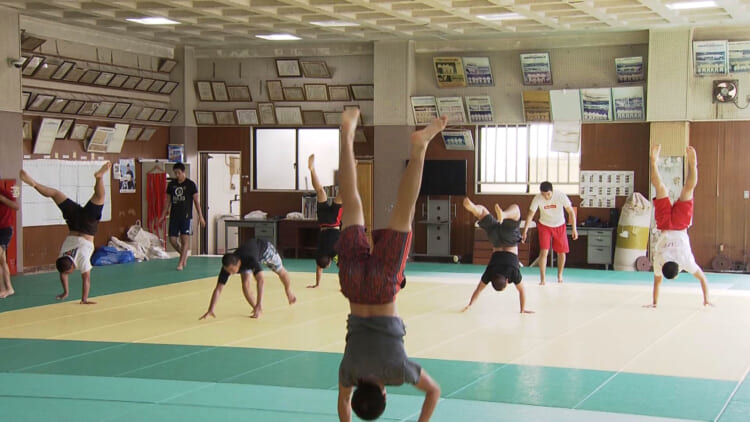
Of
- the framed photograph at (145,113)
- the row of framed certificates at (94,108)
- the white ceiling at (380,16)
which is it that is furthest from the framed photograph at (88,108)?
the white ceiling at (380,16)

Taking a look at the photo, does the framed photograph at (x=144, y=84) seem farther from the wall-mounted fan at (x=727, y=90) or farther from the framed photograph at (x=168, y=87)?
the wall-mounted fan at (x=727, y=90)

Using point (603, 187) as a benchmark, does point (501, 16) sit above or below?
above

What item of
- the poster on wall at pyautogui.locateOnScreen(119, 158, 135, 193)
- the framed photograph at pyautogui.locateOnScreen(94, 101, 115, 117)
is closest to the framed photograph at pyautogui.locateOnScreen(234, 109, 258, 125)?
the poster on wall at pyautogui.locateOnScreen(119, 158, 135, 193)

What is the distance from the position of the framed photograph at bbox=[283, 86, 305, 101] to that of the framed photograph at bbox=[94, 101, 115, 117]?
389 centimetres

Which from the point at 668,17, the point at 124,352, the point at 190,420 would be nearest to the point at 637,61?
the point at 668,17

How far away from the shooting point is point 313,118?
65.4ft

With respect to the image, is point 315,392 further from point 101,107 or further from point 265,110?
point 265,110

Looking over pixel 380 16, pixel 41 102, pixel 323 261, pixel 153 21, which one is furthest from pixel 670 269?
pixel 41 102

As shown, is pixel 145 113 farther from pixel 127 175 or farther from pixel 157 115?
pixel 127 175

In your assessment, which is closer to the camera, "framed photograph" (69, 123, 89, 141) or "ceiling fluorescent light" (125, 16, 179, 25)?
"ceiling fluorescent light" (125, 16, 179, 25)

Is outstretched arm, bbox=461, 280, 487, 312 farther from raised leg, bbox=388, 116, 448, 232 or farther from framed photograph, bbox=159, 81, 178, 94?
framed photograph, bbox=159, 81, 178, 94

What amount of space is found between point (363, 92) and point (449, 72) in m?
1.98

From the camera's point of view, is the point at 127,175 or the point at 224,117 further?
the point at 224,117

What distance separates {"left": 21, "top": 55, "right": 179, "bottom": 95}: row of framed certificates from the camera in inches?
634
